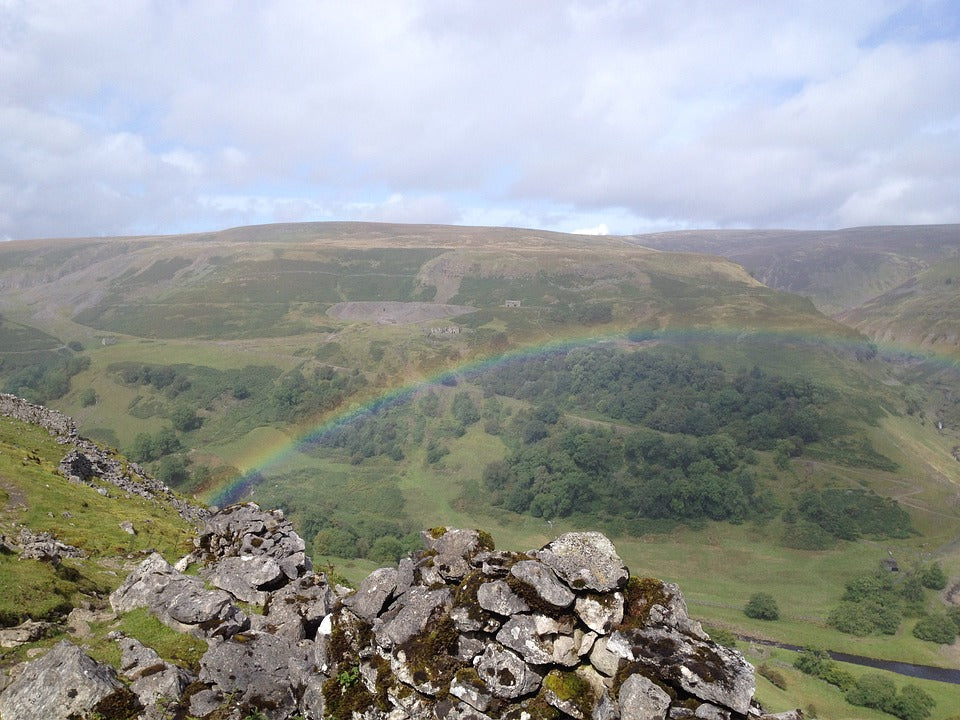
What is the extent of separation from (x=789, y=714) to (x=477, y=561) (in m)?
7.21

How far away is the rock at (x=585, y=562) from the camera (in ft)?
41.2

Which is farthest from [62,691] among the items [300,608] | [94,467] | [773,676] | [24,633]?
[773,676]

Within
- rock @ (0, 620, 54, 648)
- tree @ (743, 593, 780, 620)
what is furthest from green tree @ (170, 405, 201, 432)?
rock @ (0, 620, 54, 648)

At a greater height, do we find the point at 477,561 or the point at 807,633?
the point at 477,561

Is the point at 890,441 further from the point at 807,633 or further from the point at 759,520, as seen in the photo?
the point at 807,633

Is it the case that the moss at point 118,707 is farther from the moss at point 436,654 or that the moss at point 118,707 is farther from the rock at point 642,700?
the rock at point 642,700

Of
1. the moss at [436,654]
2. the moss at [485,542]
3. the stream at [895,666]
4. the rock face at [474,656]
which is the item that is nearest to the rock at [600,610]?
the rock face at [474,656]

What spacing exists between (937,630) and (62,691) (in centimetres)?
10747

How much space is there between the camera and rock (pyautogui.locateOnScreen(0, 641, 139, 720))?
12086 mm

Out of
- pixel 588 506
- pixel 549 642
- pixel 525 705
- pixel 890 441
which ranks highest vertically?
pixel 549 642

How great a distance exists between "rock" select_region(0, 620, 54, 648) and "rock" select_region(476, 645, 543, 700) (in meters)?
12.6

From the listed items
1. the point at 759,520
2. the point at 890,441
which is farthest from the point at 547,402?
the point at 890,441

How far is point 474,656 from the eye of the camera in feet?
41.3

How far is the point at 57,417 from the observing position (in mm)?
49344
